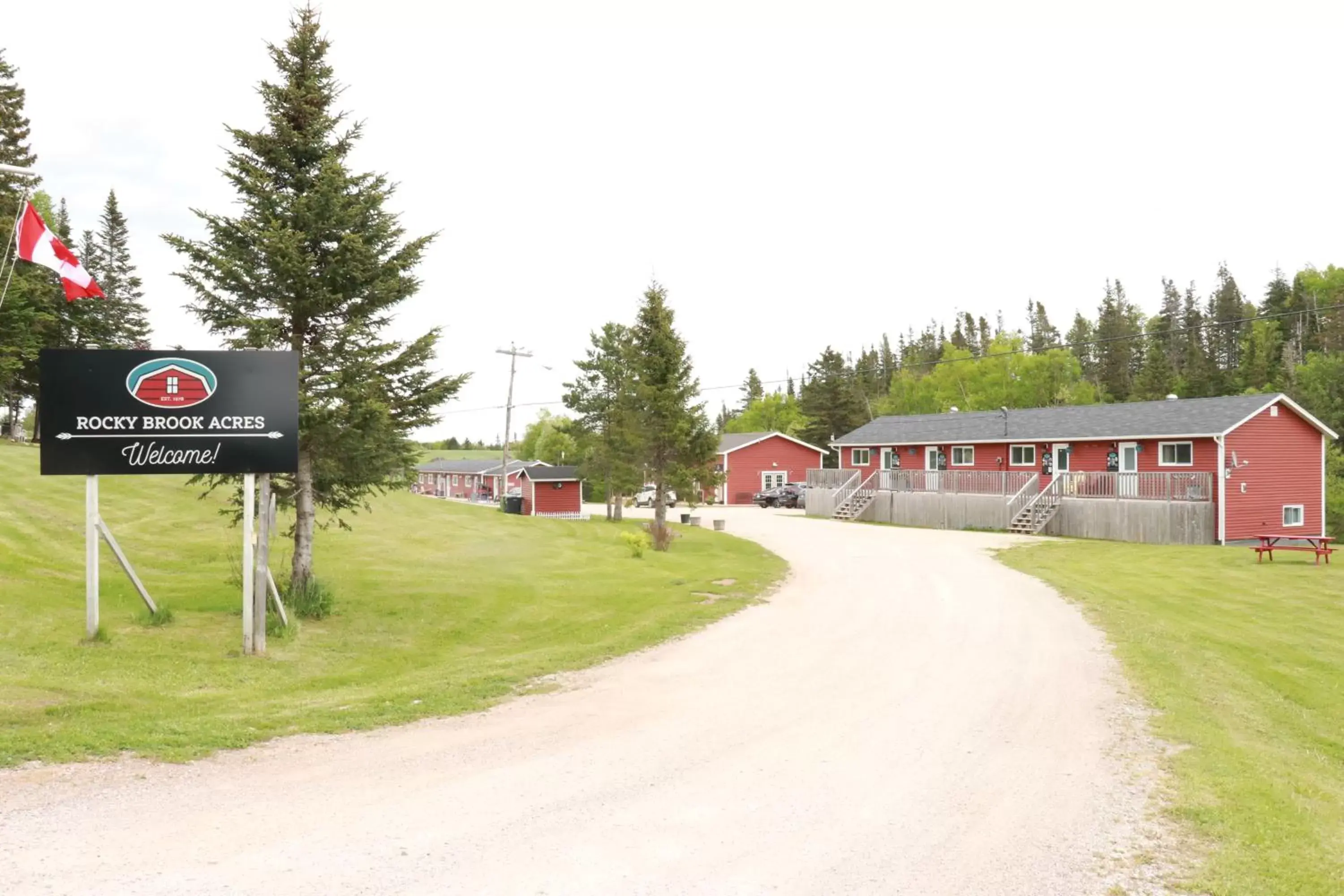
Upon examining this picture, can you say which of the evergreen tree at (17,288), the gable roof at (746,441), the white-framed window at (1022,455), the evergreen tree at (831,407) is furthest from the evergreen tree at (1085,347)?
the evergreen tree at (17,288)

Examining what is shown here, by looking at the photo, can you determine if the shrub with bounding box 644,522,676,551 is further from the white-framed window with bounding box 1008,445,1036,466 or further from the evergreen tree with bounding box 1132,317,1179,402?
the evergreen tree with bounding box 1132,317,1179,402

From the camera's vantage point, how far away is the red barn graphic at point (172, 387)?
44.7ft

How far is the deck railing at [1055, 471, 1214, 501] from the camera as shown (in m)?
34.0

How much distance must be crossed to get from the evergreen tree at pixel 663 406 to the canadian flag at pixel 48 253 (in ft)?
59.5

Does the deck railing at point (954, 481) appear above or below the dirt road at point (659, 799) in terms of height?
above

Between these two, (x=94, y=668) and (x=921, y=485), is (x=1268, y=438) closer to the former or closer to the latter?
(x=921, y=485)

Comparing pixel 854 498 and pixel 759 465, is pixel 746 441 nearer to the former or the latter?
pixel 759 465

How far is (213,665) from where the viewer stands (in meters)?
12.4

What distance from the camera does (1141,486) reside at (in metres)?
35.6

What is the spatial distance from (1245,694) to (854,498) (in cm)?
3521

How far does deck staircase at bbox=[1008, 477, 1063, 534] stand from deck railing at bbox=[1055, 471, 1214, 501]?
0.30 meters

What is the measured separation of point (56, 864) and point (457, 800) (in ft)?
8.26

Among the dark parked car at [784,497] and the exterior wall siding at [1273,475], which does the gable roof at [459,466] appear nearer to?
the dark parked car at [784,497]

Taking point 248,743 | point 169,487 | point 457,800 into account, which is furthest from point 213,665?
point 169,487
